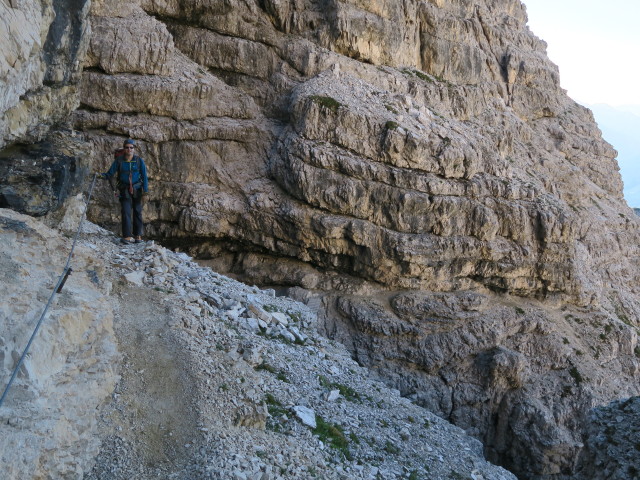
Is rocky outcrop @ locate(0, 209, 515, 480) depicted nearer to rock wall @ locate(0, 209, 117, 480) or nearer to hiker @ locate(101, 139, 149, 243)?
rock wall @ locate(0, 209, 117, 480)

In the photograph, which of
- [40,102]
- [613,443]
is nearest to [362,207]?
[40,102]

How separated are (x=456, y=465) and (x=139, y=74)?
689 inches

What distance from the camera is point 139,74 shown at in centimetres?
2109

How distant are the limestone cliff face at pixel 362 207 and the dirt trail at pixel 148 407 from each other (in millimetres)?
11684

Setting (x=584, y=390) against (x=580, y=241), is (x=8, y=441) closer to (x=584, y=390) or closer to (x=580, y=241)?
(x=584, y=390)

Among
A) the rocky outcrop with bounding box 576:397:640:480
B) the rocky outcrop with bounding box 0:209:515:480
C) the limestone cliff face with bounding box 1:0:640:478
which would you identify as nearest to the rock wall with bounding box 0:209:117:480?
the rocky outcrop with bounding box 0:209:515:480

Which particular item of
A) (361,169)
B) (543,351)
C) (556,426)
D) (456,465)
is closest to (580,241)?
(543,351)

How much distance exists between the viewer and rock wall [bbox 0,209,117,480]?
22.6ft

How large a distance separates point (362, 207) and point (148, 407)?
1444 cm

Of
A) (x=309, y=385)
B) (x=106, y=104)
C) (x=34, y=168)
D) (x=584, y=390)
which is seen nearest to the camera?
(x=34, y=168)

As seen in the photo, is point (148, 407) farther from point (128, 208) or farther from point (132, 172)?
point (132, 172)

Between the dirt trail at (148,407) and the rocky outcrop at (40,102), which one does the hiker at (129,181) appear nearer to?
the rocky outcrop at (40,102)

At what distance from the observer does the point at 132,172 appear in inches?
556

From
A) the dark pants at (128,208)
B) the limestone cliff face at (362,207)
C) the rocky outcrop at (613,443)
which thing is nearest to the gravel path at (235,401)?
the dark pants at (128,208)
